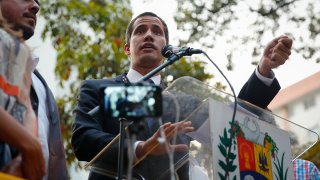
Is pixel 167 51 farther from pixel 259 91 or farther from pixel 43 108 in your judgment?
pixel 43 108

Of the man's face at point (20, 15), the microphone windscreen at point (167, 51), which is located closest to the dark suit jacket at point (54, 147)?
the man's face at point (20, 15)

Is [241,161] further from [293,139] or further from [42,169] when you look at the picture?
[42,169]

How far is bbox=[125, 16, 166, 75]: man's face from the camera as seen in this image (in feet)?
12.5

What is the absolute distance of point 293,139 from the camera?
338 centimetres

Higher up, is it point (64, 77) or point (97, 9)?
point (97, 9)

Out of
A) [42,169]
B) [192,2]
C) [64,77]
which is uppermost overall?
[192,2]

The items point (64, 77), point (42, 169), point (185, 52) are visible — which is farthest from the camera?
point (64, 77)

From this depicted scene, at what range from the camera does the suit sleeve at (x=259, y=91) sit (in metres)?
3.76

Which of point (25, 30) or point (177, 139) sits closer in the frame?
point (177, 139)

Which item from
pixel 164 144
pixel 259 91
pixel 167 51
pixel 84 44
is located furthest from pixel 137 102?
pixel 84 44

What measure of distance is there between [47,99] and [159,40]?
3.46 feet

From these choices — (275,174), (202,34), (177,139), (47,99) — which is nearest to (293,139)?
(275,174)

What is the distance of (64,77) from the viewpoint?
9328mm

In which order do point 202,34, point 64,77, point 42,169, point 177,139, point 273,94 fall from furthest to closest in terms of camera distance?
point 64,77
point 202,34
point 273,94
point 177,139
point 42,169
